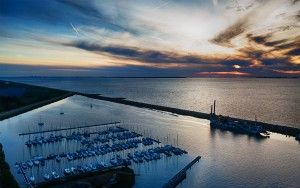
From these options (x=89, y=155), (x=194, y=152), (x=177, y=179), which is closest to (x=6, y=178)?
(x=89, y=155)

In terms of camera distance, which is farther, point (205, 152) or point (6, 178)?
point (205, 152)

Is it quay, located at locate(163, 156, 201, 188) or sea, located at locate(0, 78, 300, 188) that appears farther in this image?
sea, located at locate(0, 78, 300, 188)

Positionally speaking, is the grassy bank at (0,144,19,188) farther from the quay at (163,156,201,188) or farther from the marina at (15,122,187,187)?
the quay at (163,156,201,188)

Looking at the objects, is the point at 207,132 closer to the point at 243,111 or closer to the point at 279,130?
the point at 279,130

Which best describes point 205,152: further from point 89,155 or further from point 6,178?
point 6,178

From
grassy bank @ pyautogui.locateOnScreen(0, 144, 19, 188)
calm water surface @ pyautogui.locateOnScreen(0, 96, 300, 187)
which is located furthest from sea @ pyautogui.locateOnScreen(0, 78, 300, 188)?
grassy bank @ pyautogui.locateOnScreen(0, 144, 19, 188)

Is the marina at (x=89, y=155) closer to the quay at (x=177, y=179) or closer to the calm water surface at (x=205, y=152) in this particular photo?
the calm water surface at (x=205, y=152)

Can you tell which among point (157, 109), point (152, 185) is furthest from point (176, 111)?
point (152, 185)

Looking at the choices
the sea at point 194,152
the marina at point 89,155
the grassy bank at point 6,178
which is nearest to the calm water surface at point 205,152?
the sea at point 194,152
